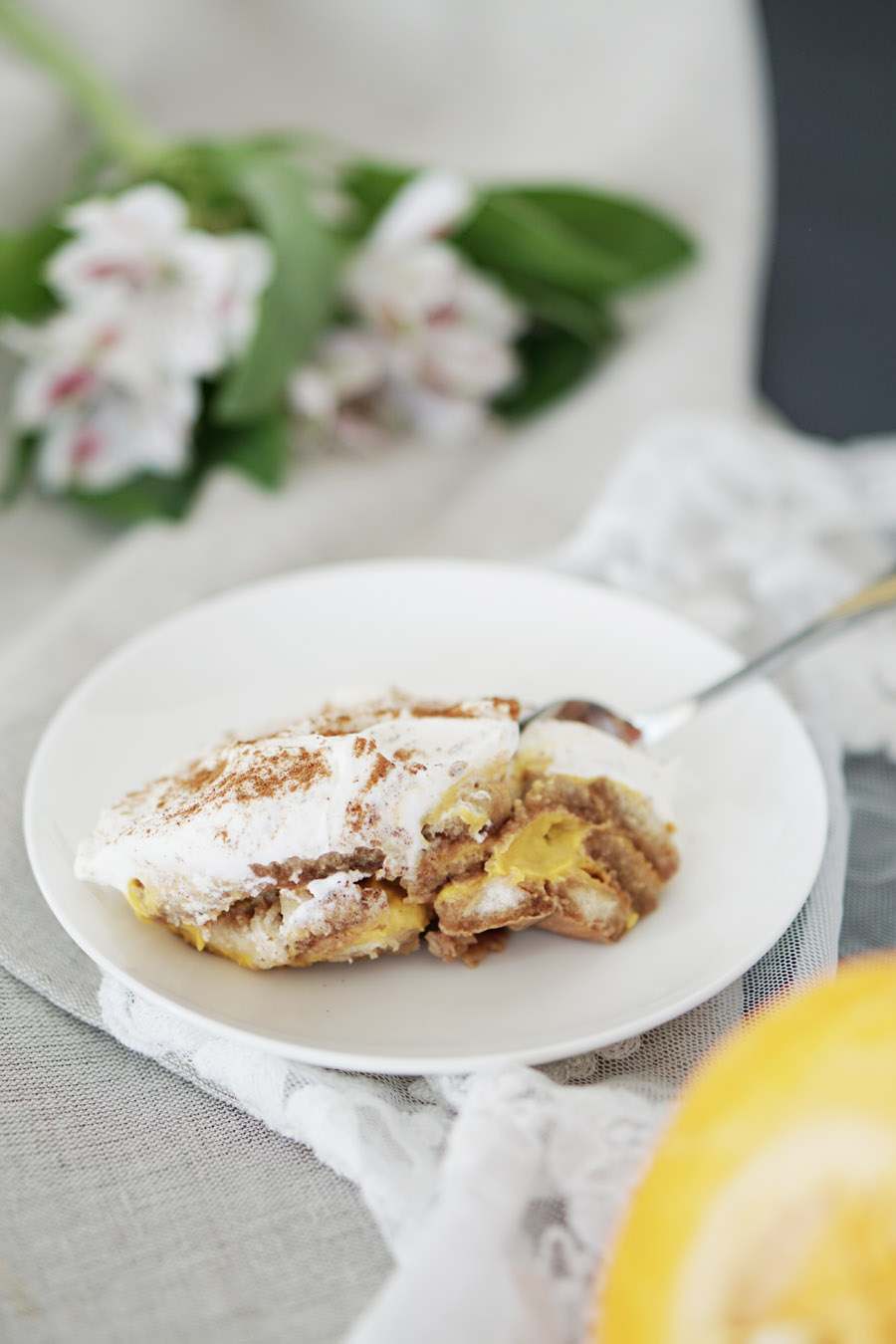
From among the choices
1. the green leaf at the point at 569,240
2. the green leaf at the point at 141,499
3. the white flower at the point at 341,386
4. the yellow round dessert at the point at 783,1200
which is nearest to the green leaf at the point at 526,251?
the green leaf at the point at 569,240

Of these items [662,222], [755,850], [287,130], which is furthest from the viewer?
[287,130]

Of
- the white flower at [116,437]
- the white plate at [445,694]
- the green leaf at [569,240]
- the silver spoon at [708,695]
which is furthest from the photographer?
the green leaf at [569,240]

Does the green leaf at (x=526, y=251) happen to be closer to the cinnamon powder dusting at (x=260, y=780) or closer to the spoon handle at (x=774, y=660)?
the spoon handle at (x=774, y=660)

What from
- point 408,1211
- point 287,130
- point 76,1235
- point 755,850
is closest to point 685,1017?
point 755,850

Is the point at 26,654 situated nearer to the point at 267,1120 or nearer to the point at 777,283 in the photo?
the point at 267,1120

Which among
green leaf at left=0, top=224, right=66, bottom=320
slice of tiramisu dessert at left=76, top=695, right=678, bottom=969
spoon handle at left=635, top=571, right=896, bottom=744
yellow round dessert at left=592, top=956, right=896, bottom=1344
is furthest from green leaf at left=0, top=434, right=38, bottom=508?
yellow round dessert at left=592, top=956, right=896, bottom=1344

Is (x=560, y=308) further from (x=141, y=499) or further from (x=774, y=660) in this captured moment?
(x=774, y=660)
